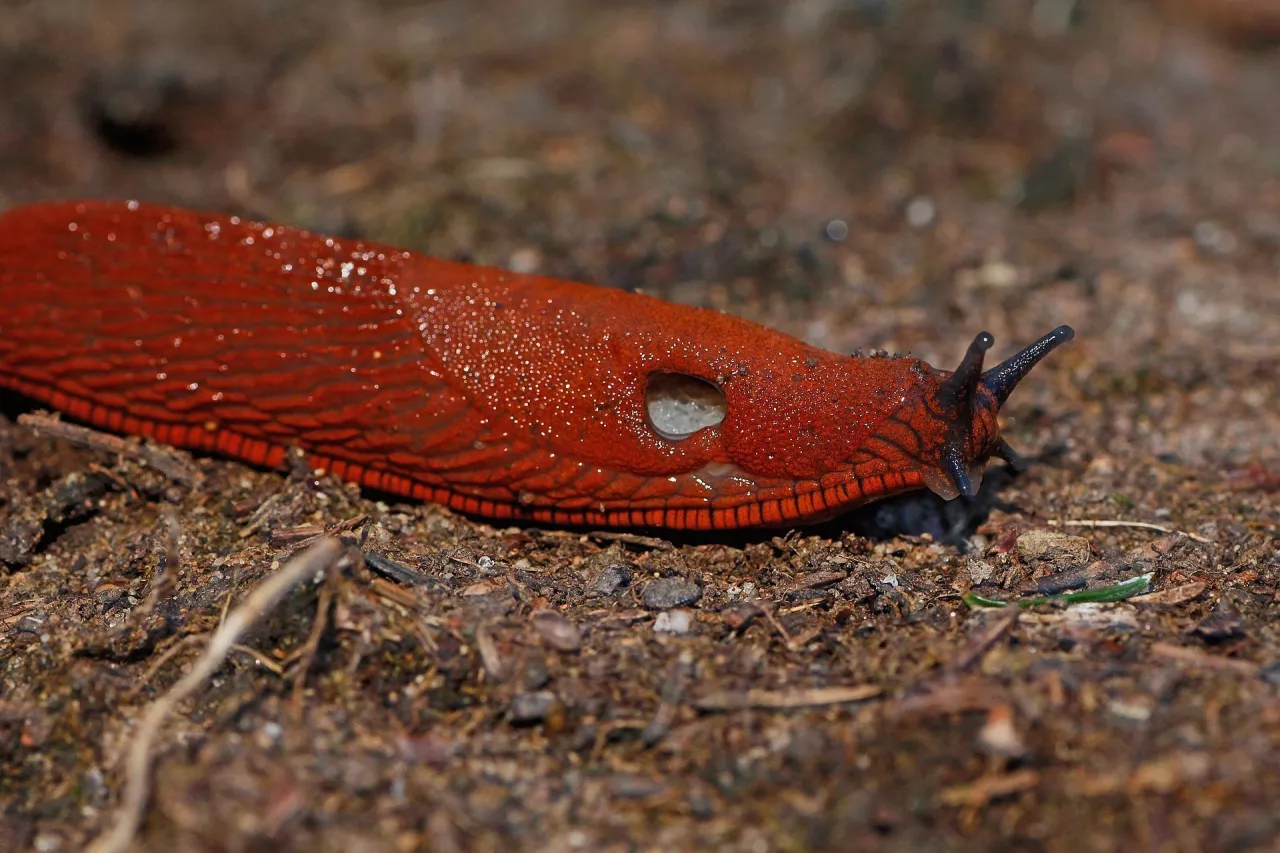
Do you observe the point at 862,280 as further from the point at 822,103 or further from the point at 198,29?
the point at 198,29

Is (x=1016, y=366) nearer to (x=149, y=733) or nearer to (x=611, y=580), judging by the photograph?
(x=611, y=580)

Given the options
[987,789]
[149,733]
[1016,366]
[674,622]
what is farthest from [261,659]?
[1016,366]

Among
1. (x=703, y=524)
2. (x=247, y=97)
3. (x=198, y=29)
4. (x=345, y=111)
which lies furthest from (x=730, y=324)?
(x=198, y=29)

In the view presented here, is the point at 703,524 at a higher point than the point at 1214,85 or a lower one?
lower

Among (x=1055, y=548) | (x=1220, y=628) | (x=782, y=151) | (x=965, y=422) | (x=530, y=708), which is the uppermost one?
(x=782, y=151)

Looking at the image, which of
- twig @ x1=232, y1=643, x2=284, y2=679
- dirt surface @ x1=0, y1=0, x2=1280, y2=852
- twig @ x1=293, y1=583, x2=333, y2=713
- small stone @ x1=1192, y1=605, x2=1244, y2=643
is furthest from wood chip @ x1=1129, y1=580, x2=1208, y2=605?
twig @ x1=232, y1=643, x2=284, y2=679

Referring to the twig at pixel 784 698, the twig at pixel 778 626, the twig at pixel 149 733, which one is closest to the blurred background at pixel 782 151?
the twig at pixel 778 626

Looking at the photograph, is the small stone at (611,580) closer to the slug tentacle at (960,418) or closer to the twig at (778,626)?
the twig at (778,626)
